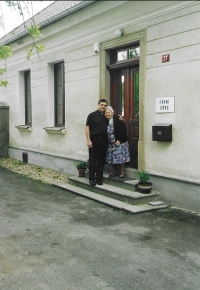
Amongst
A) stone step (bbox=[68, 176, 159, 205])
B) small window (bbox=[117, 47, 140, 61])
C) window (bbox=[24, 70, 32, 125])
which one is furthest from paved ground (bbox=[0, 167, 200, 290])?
window (bbox=[24, 70, 32, 125])

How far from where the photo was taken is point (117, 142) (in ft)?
22.8

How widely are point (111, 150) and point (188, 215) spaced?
221cm

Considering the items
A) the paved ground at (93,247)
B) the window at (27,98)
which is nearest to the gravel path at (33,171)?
the window at (27,98)

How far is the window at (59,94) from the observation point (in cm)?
988

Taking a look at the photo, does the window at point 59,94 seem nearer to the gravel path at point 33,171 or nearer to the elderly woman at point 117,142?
the gravel path at point 33,171

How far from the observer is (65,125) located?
30.8 ft

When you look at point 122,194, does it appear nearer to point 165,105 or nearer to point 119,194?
point 119,194

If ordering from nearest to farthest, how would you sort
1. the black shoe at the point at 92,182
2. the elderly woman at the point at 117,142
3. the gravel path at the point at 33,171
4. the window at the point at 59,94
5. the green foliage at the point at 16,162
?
the elderly woman at the point at 117,142, the black shoe at the point at 92,182, the gravel path at the point at 33,171, the window at the point at 59,94, the green foliage at the point at 16,162

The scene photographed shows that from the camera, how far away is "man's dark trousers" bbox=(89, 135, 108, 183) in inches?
279

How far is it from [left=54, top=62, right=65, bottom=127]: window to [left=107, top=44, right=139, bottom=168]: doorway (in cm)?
238

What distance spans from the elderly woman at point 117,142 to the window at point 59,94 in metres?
3.12

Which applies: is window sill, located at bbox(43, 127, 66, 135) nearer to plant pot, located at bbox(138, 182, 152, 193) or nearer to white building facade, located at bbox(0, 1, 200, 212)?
white building facade, located at bbox(0, 1, 200, 212)

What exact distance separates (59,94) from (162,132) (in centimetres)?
470

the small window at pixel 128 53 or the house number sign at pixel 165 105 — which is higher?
the small window at pixel 128 53
